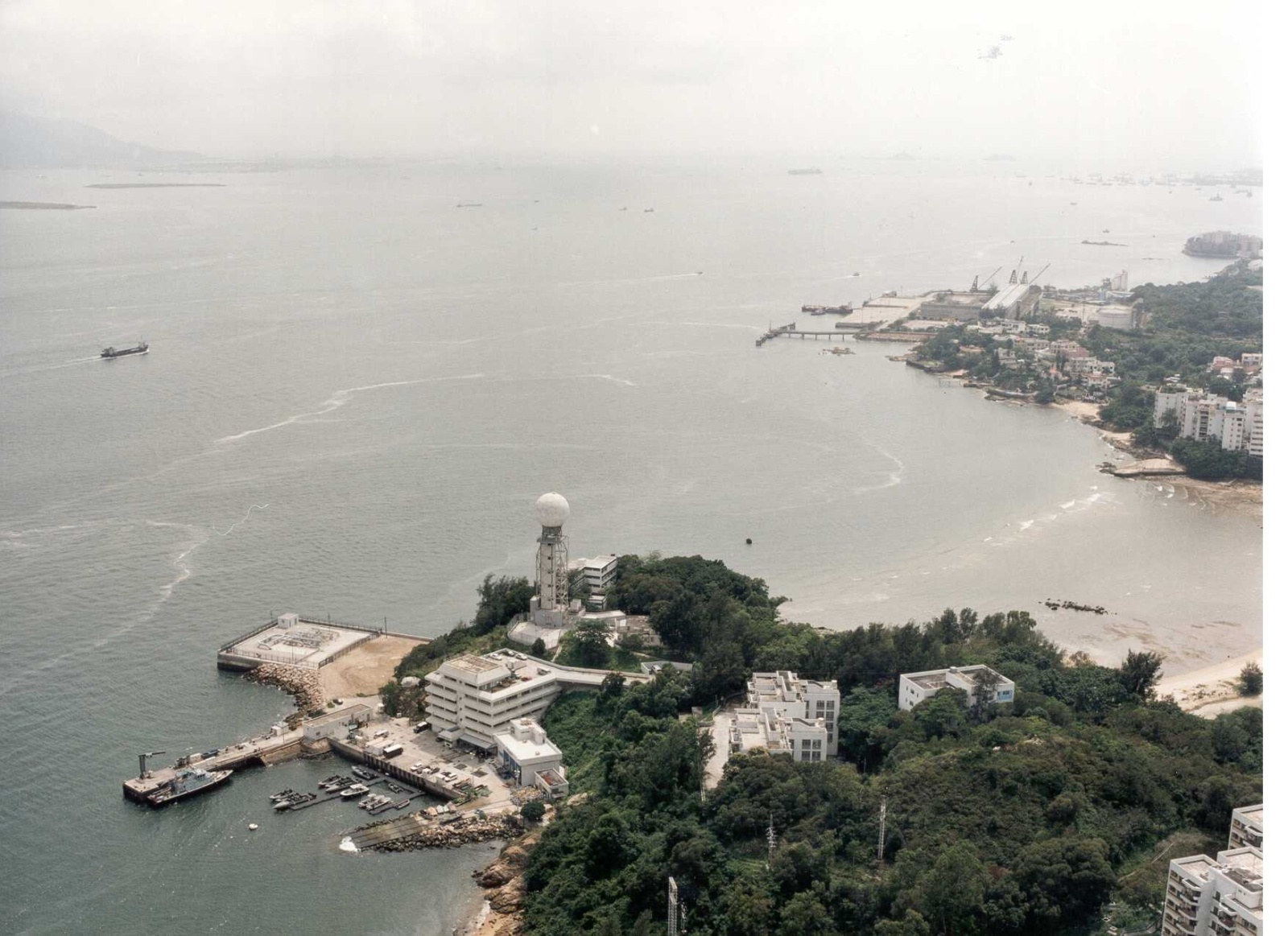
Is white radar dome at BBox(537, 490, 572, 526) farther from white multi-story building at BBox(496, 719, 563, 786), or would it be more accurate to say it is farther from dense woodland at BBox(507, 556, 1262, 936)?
white multi-story building at BBox(496, 719, 563, 786)

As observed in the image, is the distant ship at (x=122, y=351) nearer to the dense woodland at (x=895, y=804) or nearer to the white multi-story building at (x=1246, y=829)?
the dense woodland at (x=895, y=804)

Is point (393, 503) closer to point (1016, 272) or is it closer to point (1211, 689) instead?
point (1211, 689)

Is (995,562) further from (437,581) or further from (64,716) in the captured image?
(64,716)

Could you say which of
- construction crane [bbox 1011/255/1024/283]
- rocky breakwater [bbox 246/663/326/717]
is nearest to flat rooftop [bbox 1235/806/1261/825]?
rocky breakwater [bbox 246/663/326/717]

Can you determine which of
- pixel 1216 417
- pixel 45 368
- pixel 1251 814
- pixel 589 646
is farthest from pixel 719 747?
pixel 45 368

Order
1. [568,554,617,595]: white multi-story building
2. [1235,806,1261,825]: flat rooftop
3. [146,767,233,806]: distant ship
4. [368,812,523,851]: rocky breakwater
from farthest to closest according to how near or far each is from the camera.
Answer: [568,554,617,595]: white multi-story building, [146,767,233,806]: distant ship, [368,812,523,851]: rocky breakwater, [1235,806,1261,825]: flat rooftop

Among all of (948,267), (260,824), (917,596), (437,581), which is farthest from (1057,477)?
(948,267)

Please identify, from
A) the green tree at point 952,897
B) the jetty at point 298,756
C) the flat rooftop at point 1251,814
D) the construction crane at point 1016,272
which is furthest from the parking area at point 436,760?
the construction crane at point 1016,272
